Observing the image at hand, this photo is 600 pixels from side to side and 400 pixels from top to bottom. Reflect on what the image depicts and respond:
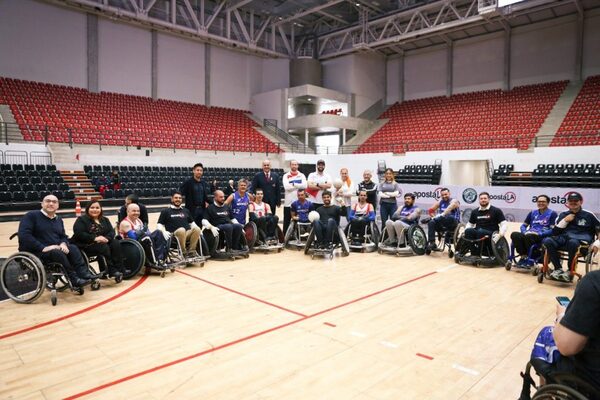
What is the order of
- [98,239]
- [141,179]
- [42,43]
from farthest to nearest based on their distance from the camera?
[42,43] → [141,179] → [98,239]

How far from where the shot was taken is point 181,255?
559 centimetres

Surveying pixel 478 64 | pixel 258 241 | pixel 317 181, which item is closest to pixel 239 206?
pixel 258 241

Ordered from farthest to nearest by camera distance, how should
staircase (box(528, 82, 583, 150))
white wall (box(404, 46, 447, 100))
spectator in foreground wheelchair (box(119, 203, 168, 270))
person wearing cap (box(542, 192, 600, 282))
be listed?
1. white wall (box(404, 46, 447, 100))
2. staircase (box(528, 82, 583, 150))
3. spectator in foreground wheelchair (box(119, 203, 168, 270))
4. person wearing cap (box(542, 192, 600, 282))

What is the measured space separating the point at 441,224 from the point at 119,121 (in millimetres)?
14917

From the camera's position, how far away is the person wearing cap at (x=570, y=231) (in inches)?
191

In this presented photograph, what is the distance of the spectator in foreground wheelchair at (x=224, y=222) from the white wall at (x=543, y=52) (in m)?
19.5

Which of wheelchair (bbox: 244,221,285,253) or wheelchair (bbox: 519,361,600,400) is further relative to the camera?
wheelchair (bbox: 244,221,285,253)

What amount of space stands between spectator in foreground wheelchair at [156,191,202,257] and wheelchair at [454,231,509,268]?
400 cm

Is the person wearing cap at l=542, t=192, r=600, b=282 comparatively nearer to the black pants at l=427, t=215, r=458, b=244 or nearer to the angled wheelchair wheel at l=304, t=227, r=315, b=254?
the black pants at l=427, t=215, r=458, b=244

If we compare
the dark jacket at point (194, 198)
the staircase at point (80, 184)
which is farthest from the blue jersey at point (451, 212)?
the staircase at point (80, 184)

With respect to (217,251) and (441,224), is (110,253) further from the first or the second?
(441,224)

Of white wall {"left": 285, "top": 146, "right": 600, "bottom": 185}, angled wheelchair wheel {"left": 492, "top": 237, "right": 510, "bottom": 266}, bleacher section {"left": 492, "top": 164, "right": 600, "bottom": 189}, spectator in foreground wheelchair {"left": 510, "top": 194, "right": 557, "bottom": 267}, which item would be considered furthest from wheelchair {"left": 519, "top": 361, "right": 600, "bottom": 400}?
white wall {"left": 285, "top": 146, "right": 600, "bottom": 185}

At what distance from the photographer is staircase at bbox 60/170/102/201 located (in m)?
12.4

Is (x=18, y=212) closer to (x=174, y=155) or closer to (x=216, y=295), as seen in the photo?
(x=174, y=155)
